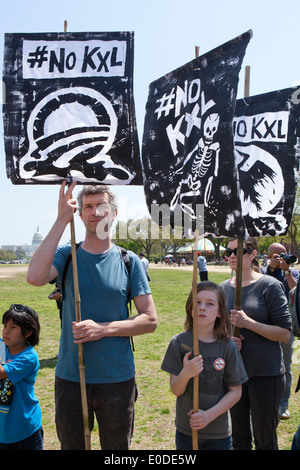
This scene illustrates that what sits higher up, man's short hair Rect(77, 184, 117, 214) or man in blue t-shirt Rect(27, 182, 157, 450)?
man's short hair Rect(77, 184, 117, 214)

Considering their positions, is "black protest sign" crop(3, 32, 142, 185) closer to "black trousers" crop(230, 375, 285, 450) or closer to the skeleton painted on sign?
the skeleton painted on sign

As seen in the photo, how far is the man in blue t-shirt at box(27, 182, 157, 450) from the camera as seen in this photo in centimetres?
246

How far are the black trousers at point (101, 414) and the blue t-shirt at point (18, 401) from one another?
0.48 m

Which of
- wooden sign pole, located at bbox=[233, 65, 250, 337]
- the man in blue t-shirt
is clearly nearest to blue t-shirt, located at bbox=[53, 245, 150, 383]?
the man in blue t-shirt

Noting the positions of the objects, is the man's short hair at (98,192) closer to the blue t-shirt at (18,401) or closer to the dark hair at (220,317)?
the dark hair at (220,317)

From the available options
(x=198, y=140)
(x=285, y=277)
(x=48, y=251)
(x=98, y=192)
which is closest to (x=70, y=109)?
(x=98, y=192)

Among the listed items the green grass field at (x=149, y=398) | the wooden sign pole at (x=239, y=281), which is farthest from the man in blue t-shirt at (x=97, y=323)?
the green grass field at (x=149, y=398)

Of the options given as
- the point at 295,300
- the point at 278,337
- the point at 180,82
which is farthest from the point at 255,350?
the point at 180,82

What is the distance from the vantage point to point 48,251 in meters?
2.38

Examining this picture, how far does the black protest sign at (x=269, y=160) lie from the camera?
10.9 ft

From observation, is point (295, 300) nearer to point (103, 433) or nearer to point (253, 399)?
point (253, 399)

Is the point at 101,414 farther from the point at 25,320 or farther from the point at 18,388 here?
the point at 25,320

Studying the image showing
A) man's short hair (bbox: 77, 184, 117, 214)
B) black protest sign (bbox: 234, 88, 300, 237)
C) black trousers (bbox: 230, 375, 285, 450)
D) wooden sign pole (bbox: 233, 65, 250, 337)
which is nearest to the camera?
man's short hair (bbox: 77, 184, 117, 214)

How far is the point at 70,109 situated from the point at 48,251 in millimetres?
1029
